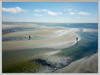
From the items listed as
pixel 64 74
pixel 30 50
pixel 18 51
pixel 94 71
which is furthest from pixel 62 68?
pixel 18 51

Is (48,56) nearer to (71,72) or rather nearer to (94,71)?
(71,72)

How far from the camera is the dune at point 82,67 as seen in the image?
261cm

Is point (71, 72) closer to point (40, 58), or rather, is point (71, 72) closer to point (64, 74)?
point (64, 74)

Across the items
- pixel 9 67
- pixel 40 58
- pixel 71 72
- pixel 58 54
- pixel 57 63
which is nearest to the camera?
pixel 71 72

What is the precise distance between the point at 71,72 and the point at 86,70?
605 mm

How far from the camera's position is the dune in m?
2.61

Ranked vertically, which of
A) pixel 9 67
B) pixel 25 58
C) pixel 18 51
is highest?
pixel 18 51

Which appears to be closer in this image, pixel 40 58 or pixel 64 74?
pixel 64 74

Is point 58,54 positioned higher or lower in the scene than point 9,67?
higher

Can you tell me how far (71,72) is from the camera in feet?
8.39

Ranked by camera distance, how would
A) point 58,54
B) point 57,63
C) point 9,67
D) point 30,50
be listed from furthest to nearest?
point 30,50 < point 58,54 < point 57,63 < point 9,67

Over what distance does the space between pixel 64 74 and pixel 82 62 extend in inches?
40.2

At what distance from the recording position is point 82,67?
Result: 272 cm

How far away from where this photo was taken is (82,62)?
2.98m
